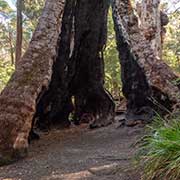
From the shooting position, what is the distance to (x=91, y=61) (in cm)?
1012

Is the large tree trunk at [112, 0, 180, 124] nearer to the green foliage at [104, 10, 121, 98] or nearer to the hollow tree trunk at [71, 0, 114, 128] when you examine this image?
the hollow tree trunk at [71, 0, 114, 128]

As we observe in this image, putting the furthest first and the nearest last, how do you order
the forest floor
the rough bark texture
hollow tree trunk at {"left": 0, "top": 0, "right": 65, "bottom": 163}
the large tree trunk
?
the rough bark texture → the large tree trunk → hollow tree trunk at {"left": 0, "top": 0, "right": 65, "bottom": 163} → the forest floor

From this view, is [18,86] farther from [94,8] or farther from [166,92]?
[94,8]

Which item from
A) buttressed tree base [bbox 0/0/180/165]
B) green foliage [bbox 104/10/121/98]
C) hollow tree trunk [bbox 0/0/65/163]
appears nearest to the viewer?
hollow tree trunk [bbox 0/0/65/163]

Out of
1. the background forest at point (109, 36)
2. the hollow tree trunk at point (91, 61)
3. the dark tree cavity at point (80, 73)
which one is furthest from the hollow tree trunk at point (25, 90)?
the background forest at point (109, 36)

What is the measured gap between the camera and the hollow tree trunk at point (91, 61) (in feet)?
31.5

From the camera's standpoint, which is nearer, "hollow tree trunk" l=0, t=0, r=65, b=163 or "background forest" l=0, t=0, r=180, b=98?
"hollow tree trunk" l=0, t=0, r=65, b=163

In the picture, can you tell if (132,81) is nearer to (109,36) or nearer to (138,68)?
(138,68)

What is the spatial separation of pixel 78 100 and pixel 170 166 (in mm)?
7524

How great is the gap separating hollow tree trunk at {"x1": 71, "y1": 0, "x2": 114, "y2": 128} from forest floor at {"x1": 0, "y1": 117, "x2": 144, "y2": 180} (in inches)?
118

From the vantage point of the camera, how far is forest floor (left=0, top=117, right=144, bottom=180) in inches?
168

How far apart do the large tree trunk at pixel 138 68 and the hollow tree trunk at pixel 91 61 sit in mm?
1366

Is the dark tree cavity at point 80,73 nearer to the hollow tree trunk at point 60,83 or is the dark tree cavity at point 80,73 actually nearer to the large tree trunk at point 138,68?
the hollow tree trunk at point 60,83

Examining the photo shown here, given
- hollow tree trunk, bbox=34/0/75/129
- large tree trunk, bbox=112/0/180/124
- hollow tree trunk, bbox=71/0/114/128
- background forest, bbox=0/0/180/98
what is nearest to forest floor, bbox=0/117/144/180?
large tree trunk, bbox=112/0/180/124
